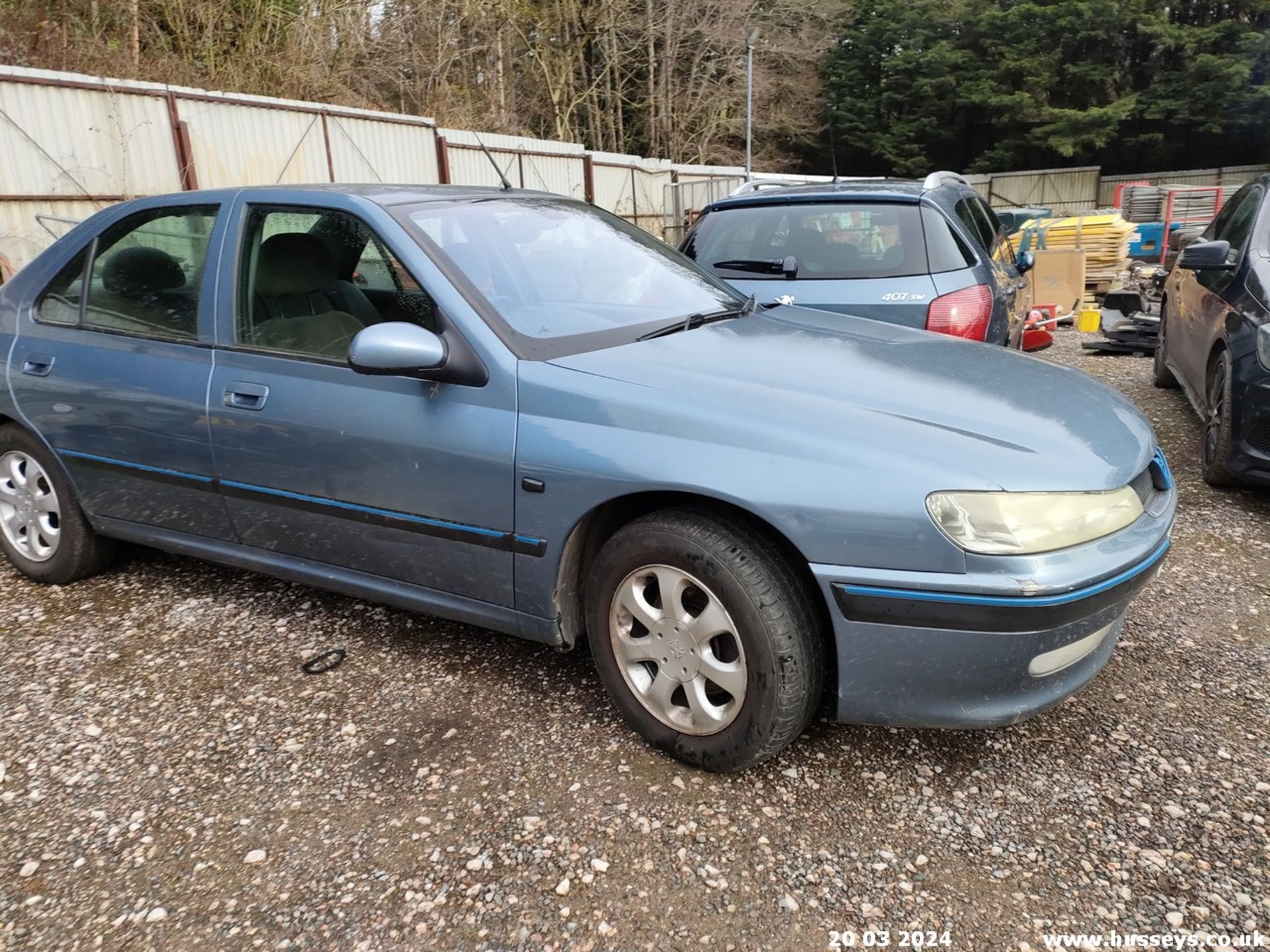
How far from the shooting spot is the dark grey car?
14.9ft

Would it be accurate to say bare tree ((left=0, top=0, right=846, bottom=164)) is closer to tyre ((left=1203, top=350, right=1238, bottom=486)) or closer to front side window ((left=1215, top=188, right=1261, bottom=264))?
front side window ((left=1215, top=188, right=1261, bottom=264))

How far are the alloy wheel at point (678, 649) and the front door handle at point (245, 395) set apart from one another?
1405 millimetres

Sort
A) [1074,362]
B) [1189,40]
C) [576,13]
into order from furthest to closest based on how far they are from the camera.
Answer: [1189,40], [576,13], [1074,362]

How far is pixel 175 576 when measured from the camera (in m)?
3.94

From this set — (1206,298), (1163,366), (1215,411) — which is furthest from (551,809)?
(1163,366)

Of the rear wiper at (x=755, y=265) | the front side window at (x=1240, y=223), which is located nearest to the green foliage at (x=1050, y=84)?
the front side window at (x=1240, y=223)

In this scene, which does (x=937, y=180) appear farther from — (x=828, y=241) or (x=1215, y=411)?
(x=1215, y=411)

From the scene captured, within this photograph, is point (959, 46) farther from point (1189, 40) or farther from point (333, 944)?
point (333, 944)

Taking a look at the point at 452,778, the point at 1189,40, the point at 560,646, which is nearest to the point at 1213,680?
the point at 560,646

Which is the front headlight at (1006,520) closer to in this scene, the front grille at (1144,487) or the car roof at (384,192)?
the front grille at (1144,487)

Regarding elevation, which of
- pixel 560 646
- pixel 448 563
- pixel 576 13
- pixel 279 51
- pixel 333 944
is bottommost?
pixel 333 944

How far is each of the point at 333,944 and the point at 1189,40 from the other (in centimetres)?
4421

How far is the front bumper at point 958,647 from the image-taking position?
209 centimetres

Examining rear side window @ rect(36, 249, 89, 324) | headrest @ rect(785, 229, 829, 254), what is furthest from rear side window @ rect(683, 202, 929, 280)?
rear side window @ rect(36, 249, 89, 324)
